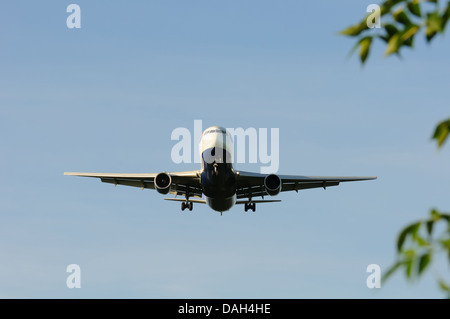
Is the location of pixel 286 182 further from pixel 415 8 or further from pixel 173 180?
pixel 415 8

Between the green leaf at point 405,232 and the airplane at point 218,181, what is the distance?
3784 centimetres

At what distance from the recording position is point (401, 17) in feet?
10.2

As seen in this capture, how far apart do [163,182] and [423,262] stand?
41.0 m

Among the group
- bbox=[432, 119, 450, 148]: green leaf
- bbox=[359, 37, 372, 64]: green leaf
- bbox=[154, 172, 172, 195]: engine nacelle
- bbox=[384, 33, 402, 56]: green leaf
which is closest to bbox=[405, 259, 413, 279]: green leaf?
bbox=[432, 119, 450, 148]: green leaf

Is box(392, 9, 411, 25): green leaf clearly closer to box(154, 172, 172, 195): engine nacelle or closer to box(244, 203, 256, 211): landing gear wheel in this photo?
box(154, 172, 172, 195): engine nacelle

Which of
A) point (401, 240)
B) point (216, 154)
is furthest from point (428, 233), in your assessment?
point (216, 154)

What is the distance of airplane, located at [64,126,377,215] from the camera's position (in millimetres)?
41250

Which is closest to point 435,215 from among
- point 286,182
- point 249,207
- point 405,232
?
point 405,232

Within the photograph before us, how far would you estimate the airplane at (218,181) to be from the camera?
41250 millimetres

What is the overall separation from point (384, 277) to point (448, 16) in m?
1.24

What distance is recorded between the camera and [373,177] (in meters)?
51.6

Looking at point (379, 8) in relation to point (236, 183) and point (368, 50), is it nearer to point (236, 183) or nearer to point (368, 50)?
point (368, 50)

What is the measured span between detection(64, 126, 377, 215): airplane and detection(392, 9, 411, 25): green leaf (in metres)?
37.6

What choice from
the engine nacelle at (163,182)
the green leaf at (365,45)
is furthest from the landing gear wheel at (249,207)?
the green leaf at (365,45)
